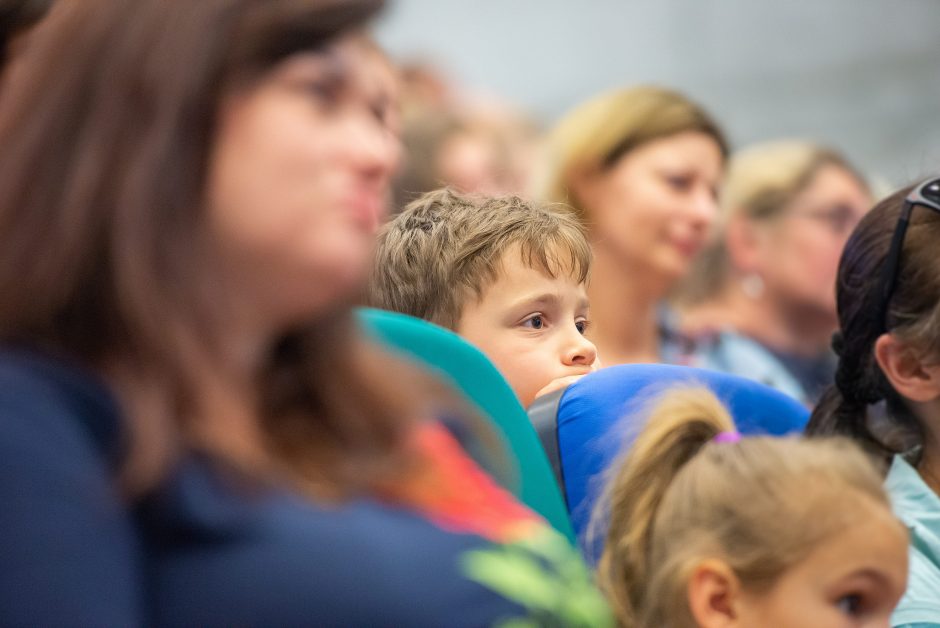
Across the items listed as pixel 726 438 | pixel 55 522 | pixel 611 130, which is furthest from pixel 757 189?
pixel 55 522

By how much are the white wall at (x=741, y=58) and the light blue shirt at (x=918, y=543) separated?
12.7 feet

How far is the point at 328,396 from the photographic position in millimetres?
1043

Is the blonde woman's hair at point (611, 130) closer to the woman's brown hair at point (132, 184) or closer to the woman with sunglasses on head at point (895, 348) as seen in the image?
the woman with sunglasses on head at point (895, 348)

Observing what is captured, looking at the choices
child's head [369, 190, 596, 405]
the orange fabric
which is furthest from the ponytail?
child's head [369, 190, 596, 405]

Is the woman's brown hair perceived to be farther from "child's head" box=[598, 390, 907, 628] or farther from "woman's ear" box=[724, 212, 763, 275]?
"woman's ear" box=[724, 212, 763, 275]

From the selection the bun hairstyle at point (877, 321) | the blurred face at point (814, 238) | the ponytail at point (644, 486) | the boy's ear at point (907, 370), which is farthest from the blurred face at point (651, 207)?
the ponytail at point (644, 486)

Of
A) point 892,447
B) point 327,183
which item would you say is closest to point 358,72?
point 327,183

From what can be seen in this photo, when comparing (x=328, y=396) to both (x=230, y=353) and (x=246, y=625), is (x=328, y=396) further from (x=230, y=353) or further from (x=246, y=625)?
(x=246, y=625)

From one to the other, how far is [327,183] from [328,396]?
0.19 m

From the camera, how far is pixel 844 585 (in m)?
1.21

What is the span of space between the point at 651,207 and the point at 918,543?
4.56ft

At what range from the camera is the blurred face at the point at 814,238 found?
348 centimetres

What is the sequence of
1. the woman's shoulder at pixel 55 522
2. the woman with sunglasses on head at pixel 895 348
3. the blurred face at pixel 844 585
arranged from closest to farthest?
1. the woman's shoulder at pixel 55 522
2. the blurred face at pixel 844 585
3. the woman with sunglasses on head at pixel 895 348

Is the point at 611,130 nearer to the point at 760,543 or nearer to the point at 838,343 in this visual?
the point at 838,343
